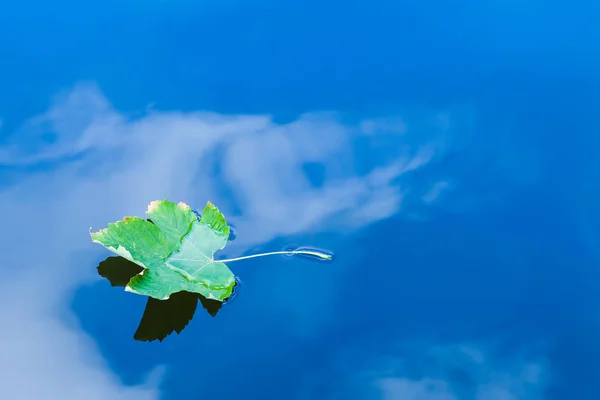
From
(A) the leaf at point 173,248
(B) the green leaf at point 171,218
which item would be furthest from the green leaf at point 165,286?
(B) the green leaf at point 171,218

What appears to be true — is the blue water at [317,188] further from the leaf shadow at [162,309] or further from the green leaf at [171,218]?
the green leaf at [171,218]

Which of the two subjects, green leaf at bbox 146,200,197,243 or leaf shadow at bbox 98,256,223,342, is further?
green leaf at bbox 146,200,197,243

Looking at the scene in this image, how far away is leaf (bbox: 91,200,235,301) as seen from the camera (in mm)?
1722

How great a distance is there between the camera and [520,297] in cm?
187

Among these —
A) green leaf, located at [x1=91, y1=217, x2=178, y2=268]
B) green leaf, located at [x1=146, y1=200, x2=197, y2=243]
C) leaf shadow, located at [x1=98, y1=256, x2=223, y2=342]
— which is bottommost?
leaf shadow, located at [x1=98, y1=256, x2=223, y2=342]

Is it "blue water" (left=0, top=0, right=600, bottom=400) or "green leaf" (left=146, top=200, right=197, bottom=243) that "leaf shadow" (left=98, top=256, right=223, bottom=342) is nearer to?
"blue water" (left=0, top=0, right=600, bottom=400)

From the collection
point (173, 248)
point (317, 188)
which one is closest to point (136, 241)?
point (173, 248)

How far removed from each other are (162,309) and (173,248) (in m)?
0.17

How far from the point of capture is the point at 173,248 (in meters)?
1.80

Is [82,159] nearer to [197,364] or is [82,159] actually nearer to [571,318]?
[197,364]

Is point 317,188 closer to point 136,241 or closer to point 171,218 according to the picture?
point 171,218

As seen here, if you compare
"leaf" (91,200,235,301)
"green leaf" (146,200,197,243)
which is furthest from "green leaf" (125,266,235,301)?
"green leaf" (146,200,197,243)

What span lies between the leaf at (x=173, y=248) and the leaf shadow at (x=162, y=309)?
35 millimetres

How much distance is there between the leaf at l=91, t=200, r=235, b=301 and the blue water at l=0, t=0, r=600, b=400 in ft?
0.17
